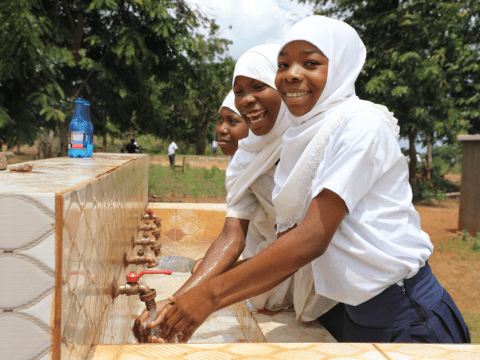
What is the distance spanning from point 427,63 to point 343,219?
10243mm

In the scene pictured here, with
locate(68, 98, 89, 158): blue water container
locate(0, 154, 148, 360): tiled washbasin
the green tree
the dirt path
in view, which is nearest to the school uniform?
locate(68, 98, 89, 158): blue water container

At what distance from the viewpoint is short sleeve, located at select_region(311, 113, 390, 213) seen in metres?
1.19

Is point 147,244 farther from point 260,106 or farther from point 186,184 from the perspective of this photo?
point 186,184

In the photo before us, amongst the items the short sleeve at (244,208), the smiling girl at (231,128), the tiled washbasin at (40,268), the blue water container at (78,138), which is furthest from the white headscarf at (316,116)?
the blue water container at (78,138)

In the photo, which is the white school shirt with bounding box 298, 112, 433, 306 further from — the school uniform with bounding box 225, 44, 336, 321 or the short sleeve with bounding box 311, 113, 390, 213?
the school uniform with bounding box 225, 44, 336, 321

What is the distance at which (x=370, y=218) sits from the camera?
1.29 metres

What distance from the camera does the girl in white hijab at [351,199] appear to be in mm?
1229

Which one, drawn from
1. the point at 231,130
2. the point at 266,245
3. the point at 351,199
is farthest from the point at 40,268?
the point at 231,130

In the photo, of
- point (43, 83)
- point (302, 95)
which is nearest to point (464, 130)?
point (43, 83)

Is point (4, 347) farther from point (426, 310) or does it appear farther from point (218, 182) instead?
point (218, 182)

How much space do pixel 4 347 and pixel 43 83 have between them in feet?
22.9

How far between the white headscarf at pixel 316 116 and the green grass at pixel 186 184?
10331 millimetres

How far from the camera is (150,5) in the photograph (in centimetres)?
714

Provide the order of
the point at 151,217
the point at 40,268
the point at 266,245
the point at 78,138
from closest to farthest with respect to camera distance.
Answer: the point at 40,268, the point at 266,245, the point at 78,138, the point at 151,217
